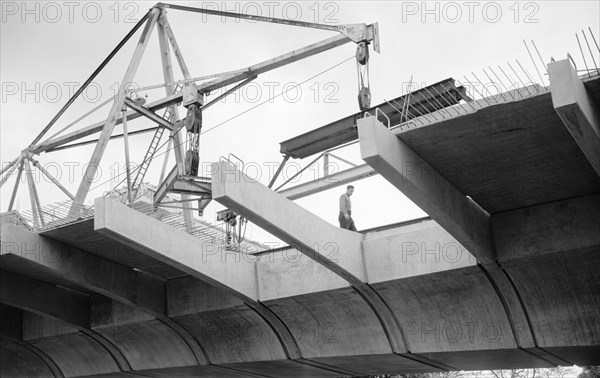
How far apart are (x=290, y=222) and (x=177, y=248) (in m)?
3.24

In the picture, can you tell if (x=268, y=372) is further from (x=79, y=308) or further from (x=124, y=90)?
(x=124, y=90)

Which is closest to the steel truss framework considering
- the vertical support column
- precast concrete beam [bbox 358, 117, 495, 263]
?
the vertical support column

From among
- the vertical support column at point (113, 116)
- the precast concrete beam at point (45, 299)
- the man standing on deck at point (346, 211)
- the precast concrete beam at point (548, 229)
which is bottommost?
the precast concrete beam at point (548, 229)

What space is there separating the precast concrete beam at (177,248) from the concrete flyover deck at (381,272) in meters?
0.04

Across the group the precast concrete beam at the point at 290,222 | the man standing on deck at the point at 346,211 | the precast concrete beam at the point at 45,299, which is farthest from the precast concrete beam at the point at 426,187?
the precast concrete beam at the point at 45,299

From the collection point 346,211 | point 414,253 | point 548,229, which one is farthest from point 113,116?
point 548,229

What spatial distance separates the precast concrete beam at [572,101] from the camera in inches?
420

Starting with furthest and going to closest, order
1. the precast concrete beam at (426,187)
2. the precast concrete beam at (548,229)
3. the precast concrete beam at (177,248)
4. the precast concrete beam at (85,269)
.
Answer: the precast concrete beam at (85,269)
the precast concrete beam at (177,248)
the precast concrete beam at (548,229)
the precast concrete beam at (426,187)

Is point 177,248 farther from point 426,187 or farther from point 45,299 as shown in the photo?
point 426,187

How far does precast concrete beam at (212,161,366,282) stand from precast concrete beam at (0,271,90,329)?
9327mm

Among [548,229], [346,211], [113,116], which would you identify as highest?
[113,116]

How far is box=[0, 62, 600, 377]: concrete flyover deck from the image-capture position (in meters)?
13.3

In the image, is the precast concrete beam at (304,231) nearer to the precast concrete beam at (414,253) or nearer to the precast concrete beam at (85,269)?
the precast concrete beam at (414,253)

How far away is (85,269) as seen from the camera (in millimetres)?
19750
